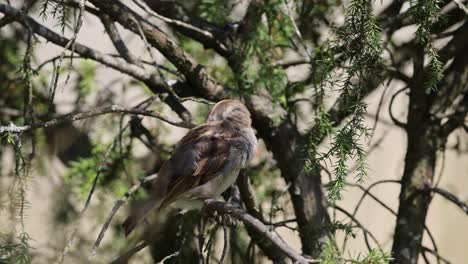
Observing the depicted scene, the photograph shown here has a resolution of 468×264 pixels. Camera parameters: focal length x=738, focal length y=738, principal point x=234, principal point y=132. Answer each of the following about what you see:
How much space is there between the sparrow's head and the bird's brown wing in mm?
64

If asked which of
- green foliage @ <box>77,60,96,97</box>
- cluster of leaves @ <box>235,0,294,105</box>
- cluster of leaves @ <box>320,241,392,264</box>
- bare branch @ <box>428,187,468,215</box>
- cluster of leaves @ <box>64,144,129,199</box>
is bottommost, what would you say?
cluster of leaves @ <box>320,241,392,264</box>

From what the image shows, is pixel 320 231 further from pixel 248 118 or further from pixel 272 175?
pixel 272 175

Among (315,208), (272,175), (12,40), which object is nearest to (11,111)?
(12,40)

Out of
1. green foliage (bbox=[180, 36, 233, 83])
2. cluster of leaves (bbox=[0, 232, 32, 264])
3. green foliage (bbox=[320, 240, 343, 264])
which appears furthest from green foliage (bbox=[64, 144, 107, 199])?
green foliage (bbox=[320, 240, 343, 264])

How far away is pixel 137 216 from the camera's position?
9.91ft

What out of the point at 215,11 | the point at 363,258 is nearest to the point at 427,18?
the point at 363,258

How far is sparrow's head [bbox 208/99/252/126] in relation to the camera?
10.9 ft

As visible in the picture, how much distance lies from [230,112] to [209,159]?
0.23m

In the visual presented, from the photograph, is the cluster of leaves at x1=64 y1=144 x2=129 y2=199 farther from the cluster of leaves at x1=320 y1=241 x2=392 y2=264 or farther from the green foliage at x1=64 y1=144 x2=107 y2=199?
the cluster of leaves at x1=320 y1=241 x2=392 y2=264

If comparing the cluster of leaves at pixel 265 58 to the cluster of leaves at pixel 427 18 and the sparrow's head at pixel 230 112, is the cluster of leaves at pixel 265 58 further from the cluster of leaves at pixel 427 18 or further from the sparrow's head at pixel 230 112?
the cluster of leaves at pixel 427 18

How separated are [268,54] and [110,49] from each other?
1448 millimetres

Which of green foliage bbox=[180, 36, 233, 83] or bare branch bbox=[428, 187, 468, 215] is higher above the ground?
green foliage bbox=[180, 36, 233, 83]

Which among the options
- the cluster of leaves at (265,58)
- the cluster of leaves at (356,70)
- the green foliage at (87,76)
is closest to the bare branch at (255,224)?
the cluster of leaves at (356,70)

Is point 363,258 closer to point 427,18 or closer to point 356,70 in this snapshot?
point 356,70
